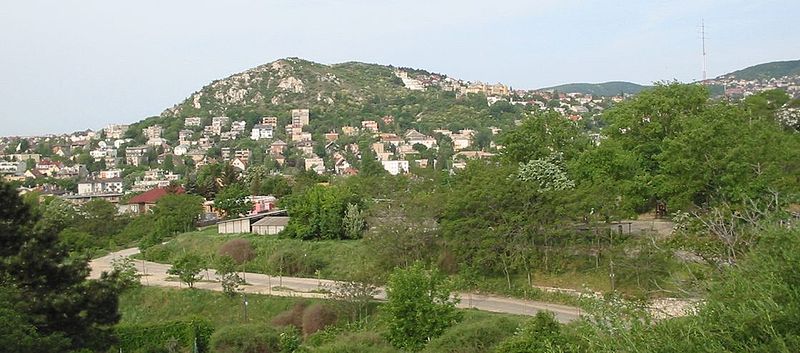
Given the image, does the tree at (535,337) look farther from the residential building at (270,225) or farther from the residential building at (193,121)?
the residential building at (193,121)

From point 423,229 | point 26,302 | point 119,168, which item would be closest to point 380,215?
point 423,229

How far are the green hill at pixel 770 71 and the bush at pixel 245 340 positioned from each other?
4248 inches

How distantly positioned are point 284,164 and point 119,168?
18.2 m

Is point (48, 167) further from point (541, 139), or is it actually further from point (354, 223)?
point (541, 139)

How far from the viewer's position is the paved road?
14.5m

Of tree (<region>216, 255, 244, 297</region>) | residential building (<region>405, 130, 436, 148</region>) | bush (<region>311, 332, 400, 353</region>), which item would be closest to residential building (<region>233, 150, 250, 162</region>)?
residential building (<region>405, 130, 436, 148</region>)

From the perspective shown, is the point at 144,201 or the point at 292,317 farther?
the point at 144,201

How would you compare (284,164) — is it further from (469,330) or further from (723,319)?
(723,319)

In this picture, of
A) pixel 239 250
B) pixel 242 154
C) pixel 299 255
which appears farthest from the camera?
pixel 242 154

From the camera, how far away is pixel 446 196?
58.8 ft

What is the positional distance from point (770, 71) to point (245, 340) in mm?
116675

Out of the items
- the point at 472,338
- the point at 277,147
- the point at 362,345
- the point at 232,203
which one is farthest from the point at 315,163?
the point at 472,338

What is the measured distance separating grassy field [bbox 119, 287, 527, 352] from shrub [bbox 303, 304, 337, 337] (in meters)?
0.18

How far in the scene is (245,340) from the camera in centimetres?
1312
